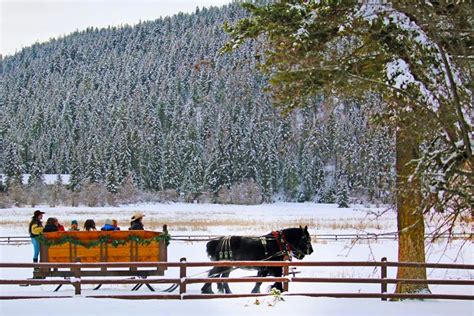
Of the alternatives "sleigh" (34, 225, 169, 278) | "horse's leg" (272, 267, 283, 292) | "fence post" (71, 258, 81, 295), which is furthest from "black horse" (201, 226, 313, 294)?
"fence post" (71, 258, 81, 295)

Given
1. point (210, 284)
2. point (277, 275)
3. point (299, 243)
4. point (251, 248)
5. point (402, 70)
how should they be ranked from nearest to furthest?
point (402, 70)
point (277, 275)
point (210, 284)
point (251, 248)
point (299, 243)

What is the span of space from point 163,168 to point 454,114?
372 feet

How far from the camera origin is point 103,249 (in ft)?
43.7

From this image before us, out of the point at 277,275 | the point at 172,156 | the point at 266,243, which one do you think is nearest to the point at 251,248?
the point at 266,243

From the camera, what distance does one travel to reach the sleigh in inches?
519

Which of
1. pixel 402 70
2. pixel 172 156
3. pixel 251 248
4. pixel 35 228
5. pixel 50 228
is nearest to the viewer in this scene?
pixel 402 70

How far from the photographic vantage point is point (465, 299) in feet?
39.8

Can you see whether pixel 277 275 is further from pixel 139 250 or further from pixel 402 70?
pixel 402 70

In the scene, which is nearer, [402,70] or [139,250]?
[402,70]

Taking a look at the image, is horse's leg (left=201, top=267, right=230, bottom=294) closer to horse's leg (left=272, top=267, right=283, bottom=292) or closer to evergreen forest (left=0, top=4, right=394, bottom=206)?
horse's leg (left=272, top=267, right=283, bottom=292)

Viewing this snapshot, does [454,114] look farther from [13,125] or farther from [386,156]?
[13,125]

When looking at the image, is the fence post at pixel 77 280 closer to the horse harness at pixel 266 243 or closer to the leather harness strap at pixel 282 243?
the horse harness at pixel 266 243

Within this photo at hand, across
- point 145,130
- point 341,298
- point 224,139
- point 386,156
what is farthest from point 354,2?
point 145,130

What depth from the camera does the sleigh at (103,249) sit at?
13.2 meters
